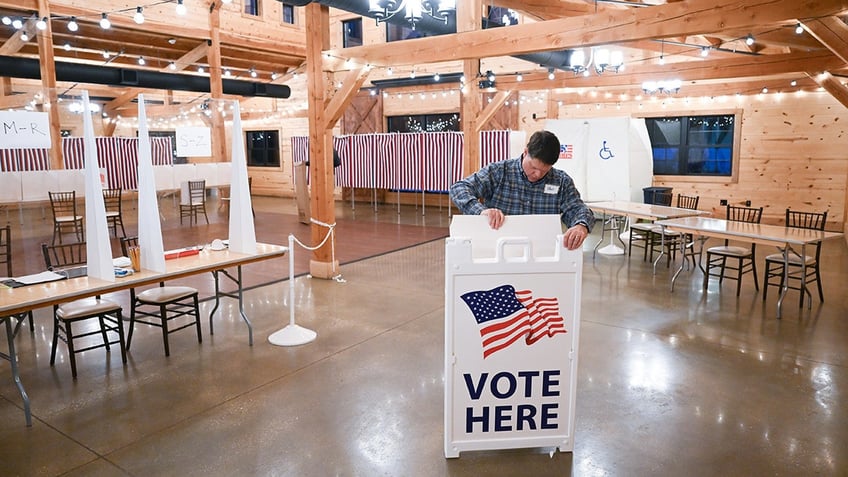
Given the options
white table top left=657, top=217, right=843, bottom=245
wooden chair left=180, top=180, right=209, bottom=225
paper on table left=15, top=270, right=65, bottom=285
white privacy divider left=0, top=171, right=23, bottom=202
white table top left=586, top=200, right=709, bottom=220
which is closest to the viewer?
paper on table left=15, top=270, right=65, bottom=285

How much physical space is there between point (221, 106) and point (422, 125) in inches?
203

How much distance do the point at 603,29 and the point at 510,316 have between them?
3.39 m

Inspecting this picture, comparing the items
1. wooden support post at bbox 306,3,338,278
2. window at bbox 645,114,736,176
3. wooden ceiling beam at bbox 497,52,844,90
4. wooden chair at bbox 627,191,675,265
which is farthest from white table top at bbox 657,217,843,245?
window at bbox 645,114,736,176

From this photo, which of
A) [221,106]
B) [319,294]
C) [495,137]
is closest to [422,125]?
[495,137]

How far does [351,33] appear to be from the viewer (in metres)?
15.6

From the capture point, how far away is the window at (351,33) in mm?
15469

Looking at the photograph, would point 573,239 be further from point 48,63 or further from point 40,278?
point 48,63

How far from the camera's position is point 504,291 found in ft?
8.45

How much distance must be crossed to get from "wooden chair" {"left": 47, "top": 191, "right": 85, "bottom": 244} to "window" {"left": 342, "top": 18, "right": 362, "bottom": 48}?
8385 mm

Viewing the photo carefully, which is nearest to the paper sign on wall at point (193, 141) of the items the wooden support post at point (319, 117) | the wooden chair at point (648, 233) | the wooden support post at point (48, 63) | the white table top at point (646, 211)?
the wooden support post at point (48, 63)

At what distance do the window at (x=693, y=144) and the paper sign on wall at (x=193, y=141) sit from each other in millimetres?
9063

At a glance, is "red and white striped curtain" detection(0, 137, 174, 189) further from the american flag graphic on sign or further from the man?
the american flag graphic on sign

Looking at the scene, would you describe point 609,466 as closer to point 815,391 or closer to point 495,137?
point 815,391

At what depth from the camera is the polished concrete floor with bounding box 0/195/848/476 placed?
9.19 feet
